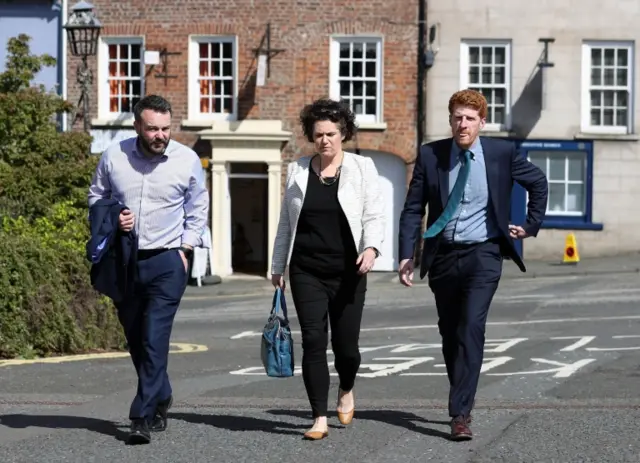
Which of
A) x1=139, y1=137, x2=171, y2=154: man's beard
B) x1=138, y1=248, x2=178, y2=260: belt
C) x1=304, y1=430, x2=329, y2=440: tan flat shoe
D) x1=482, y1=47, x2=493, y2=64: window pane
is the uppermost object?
x1=482, y1=47, x2=493, y2=64: window pane

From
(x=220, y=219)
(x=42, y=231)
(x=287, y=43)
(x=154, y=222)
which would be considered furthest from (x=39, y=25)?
(x=154, y=222)

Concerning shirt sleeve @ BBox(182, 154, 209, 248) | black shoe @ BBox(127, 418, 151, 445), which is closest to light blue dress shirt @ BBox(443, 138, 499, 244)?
shirt sleeve @ BBox(182, 154, 209, 248)

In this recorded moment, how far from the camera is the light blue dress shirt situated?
8602 mm

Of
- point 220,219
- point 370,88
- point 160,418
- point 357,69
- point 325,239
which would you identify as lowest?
point 160,418

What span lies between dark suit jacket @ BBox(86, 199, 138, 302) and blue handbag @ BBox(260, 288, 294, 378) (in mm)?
808

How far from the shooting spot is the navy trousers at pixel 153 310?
8.72 metres

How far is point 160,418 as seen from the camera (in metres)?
8.80

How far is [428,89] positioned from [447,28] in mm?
1272

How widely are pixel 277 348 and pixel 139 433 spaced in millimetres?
908

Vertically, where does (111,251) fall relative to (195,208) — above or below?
below

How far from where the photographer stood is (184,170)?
8875 mm

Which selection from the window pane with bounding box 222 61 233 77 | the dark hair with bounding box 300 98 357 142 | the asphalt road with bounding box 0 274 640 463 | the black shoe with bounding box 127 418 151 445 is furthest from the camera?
the window pane with bounding box 222 61 233 77

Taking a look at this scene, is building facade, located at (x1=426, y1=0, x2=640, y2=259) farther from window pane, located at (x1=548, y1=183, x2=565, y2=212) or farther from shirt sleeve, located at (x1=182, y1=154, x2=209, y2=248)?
shirt sleeve, located at (x1=182, y1=154, x2=209, y2=248)

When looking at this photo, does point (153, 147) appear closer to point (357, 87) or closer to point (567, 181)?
point (357, 87)
